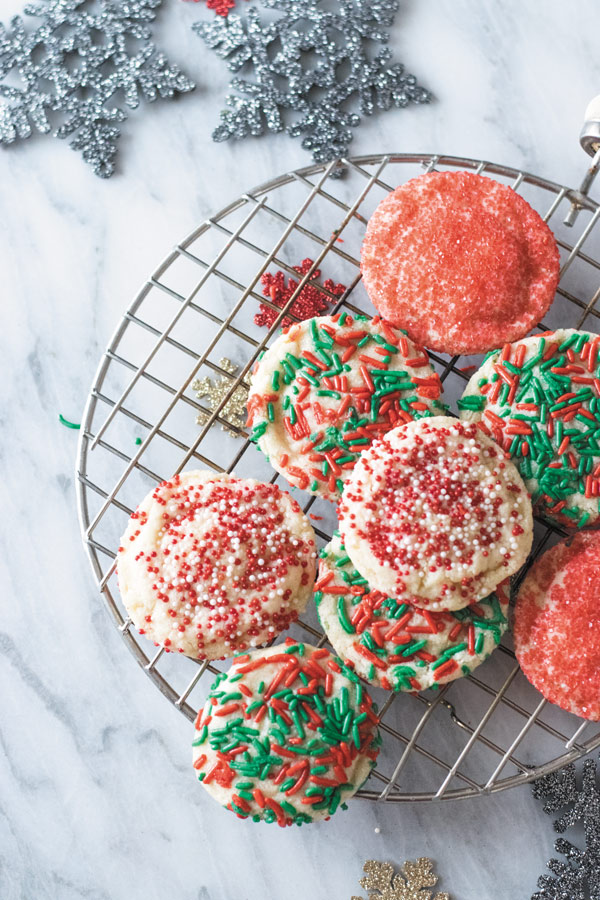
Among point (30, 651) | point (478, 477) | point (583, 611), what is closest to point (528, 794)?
point (583, 611)

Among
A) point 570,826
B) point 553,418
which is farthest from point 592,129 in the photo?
point 570,826

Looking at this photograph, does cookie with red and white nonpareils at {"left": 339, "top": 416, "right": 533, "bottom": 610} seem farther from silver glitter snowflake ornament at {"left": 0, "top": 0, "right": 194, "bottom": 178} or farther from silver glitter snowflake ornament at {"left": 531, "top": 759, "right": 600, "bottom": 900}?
silver glitter snowflake ornament at {"left": 0, "top": 0, "right": 194, "bottom": 178}

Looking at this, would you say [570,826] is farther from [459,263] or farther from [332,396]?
[459,263]

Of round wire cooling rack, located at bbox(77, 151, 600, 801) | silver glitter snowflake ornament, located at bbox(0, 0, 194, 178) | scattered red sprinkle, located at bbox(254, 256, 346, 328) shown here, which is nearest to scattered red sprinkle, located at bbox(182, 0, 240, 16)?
Result: silver glitter snowflake ornament, located at bbox(0, 0, 194, 178)

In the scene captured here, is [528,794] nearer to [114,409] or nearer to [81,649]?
[81,649]

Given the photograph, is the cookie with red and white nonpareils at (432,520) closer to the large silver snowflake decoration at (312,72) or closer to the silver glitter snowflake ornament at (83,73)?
the large silver snowflake decoration at (312,72)
